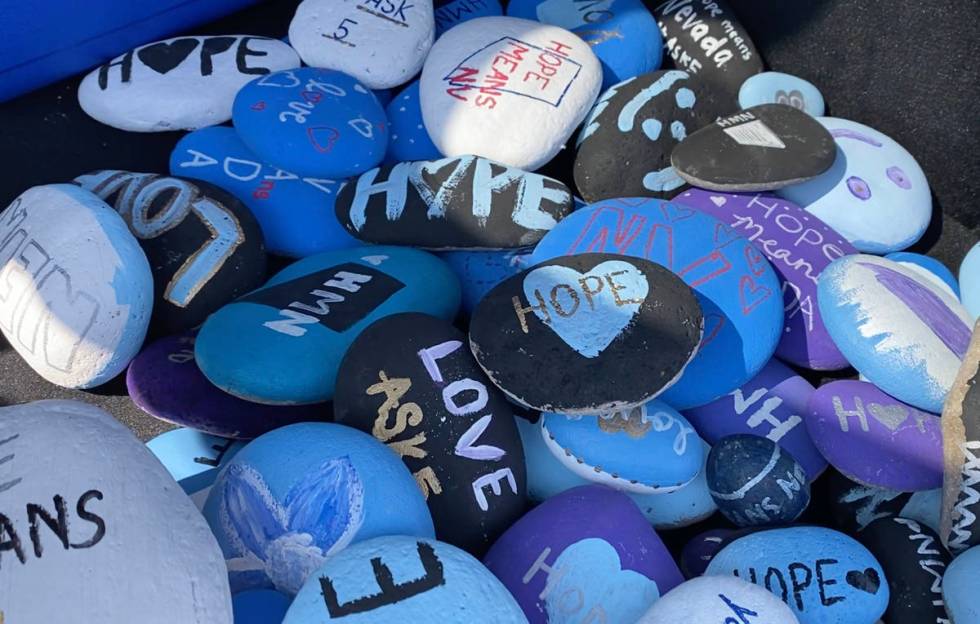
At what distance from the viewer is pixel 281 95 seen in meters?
1.39

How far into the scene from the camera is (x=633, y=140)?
1396 millimetres

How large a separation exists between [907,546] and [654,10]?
1173mm

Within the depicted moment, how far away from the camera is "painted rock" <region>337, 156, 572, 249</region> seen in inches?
50.0

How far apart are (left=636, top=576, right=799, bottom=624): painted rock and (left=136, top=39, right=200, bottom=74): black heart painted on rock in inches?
47.4

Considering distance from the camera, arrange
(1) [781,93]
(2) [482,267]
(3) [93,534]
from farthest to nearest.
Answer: (1) [781,93] → (2) [482,267] → (3) [93,534]

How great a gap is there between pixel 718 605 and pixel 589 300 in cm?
39

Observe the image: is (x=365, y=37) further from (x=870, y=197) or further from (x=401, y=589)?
(x=401, y=589)

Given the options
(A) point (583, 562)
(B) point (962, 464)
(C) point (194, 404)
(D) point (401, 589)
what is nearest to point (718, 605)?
(A) point (583, 562)

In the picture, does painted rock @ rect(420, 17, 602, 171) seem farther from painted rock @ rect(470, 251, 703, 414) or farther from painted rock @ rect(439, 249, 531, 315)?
painted rock @ rect(470, 251, 703, 414)

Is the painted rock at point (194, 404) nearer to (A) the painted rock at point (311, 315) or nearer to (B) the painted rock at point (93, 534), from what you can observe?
(A) the painted rock at point (311, 315)

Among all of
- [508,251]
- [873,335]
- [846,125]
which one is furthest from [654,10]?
[873,335]

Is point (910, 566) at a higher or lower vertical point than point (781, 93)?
lower

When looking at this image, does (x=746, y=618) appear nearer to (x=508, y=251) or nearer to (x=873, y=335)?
(x=873, y=335)

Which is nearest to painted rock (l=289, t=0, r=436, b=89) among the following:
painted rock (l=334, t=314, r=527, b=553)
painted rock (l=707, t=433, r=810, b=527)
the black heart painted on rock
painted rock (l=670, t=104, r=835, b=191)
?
the black heart painted on rock
